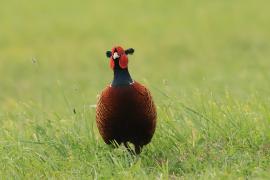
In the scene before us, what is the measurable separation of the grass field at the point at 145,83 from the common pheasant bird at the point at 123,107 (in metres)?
0.18

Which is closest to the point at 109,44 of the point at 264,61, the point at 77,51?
the point at 77,51

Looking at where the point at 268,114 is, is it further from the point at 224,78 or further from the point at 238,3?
the point at 238,3

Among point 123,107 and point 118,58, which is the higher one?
point 118,58

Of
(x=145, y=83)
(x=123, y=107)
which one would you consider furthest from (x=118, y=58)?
(x=145, y=83)

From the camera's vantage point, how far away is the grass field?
17.4 ft

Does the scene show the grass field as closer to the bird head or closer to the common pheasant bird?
the common pheasant bird

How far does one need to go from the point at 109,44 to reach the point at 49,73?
2.13 meters

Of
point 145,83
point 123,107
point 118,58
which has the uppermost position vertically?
point 118,58

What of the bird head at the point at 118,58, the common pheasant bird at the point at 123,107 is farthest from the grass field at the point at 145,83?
the bird head at the point at 118,58

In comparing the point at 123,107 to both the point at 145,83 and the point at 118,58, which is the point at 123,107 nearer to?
the point at 118,58

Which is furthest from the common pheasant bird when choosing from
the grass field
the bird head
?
the grass field

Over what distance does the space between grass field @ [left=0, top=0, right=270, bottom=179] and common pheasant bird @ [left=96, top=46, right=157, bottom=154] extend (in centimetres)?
18

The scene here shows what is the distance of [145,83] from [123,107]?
2379 millimetres

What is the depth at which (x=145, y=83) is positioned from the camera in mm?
7543
